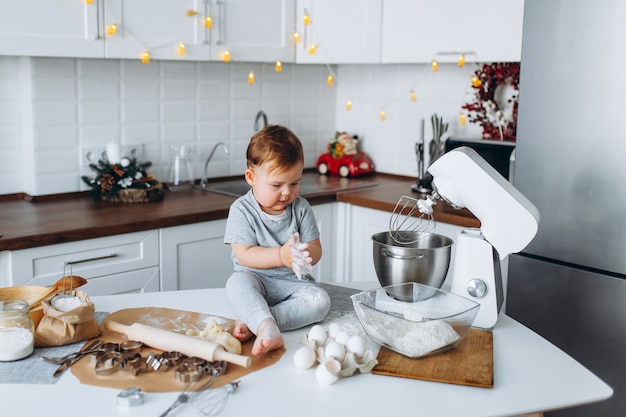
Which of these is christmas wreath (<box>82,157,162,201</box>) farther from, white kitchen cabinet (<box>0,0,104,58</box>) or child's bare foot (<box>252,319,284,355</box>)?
child's bare foot (<box>252,319,284,355</box>)

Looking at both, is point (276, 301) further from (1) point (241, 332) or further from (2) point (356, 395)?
(2) point (356, 395)

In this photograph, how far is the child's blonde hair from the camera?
159 cm

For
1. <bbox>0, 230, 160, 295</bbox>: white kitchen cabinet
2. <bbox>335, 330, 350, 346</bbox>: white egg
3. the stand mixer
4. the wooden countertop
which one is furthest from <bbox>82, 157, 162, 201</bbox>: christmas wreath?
<bbox>335, 330, 350, 346</bbox>: white egg

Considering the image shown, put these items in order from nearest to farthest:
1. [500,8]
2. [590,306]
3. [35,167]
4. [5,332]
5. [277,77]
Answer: [5,332], [590,306], [500,8], [35,167], [277,77]

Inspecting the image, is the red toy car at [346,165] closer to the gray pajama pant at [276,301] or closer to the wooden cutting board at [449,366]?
the gray pajama pant at [276,301]

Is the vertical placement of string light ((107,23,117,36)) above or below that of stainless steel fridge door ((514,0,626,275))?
above

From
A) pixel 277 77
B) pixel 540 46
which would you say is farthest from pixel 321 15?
pixel 540 46

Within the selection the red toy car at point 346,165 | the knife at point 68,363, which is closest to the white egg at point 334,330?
the knife at point 68,363

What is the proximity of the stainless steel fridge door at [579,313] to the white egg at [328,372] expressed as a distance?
126 centimetres

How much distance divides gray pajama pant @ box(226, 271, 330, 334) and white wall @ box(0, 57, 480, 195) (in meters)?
1.62

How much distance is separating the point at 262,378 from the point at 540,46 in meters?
1.53

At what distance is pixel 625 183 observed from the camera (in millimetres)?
2162

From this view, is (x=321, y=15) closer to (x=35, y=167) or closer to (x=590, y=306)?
(x=35, y=167)

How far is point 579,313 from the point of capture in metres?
2.33
